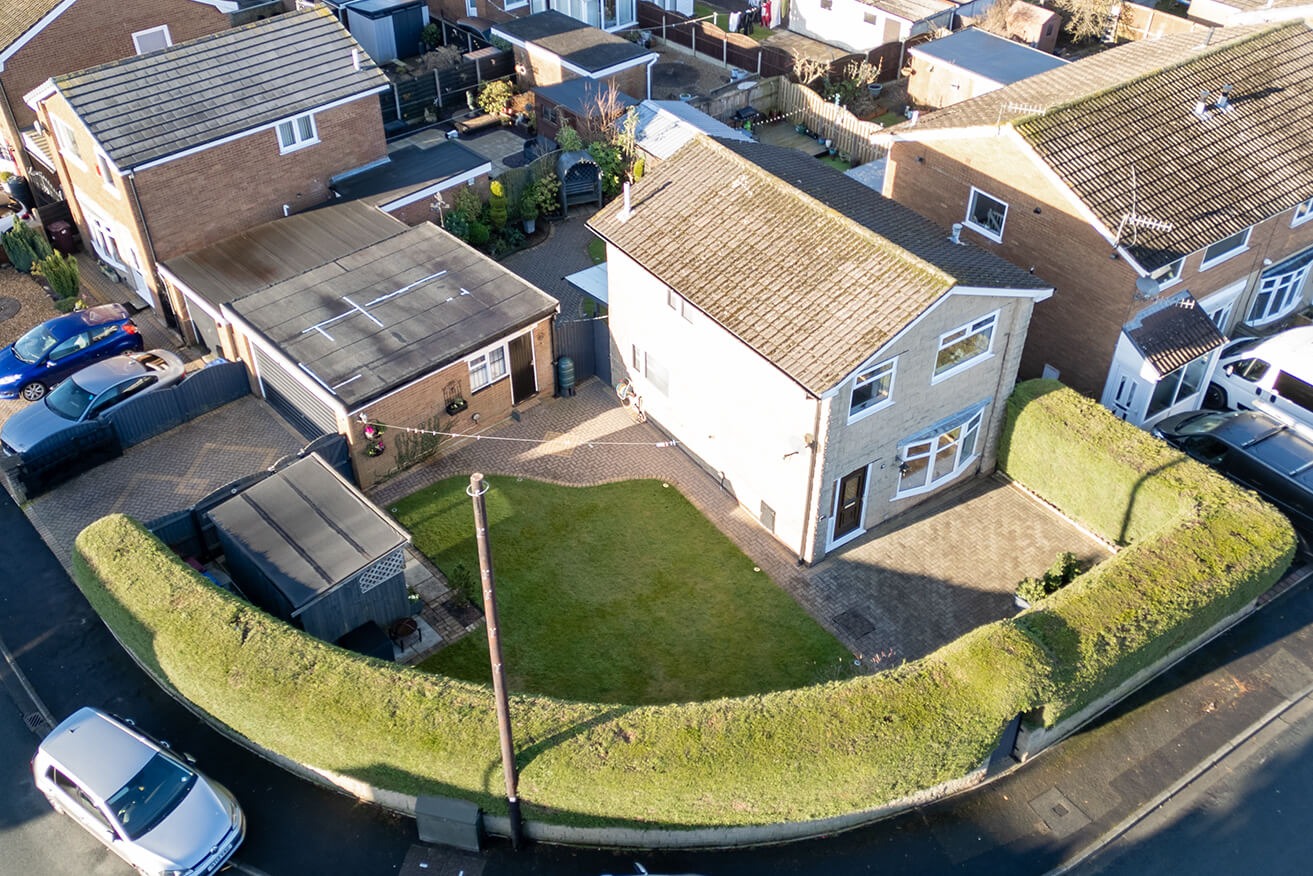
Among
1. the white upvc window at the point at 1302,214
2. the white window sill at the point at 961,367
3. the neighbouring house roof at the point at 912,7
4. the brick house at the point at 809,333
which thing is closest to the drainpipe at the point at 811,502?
the brick house at the point at 809,333

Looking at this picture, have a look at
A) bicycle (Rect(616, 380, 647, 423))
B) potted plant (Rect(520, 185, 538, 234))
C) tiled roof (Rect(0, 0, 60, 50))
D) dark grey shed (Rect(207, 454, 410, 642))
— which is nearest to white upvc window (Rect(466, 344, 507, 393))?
bicycle (Rect(616, 380, 647, 423))

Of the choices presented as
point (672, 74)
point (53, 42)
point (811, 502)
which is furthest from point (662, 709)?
A: point (672, 74)

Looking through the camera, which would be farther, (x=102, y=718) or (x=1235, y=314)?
(x=1235, y=314)

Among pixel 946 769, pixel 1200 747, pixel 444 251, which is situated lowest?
pixel 1200 747

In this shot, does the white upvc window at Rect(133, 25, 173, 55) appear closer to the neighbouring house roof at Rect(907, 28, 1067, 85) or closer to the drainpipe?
the neighbouring house roof at Rect(907, 28, 1067, 85)

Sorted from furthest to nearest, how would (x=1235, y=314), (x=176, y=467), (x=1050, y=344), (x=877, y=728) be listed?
1. (x=1235, y=314)
2. (x=1050, y=344)
3. (x=176, y=467)
4. (x=877, y=728)

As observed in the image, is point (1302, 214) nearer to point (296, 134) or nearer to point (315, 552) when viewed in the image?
point (315, 552)

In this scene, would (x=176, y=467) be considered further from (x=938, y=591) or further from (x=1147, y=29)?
(x=1147, y=29)

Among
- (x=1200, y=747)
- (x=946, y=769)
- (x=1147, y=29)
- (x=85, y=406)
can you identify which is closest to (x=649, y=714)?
(x=946, y=769)
